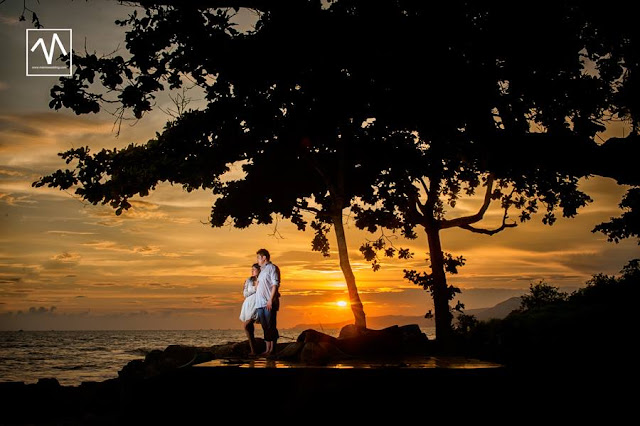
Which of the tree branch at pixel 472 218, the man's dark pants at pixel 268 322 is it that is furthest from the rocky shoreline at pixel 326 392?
the tree branch at pixel 472 218

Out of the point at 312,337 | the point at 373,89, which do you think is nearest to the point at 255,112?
the point at 373,89

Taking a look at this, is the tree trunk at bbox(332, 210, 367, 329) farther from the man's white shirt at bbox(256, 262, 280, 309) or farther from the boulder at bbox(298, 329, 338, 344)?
the man's white shirt at bbox(256, 262, 280, 309)

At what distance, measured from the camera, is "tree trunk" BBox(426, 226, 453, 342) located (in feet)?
74.5

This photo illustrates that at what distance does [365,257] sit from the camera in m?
26.3

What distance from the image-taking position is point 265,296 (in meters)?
13.6

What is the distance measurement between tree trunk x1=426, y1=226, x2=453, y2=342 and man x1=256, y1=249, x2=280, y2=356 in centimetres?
1108

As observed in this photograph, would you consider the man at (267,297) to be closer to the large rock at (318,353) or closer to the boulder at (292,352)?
the boulder at (292,352)

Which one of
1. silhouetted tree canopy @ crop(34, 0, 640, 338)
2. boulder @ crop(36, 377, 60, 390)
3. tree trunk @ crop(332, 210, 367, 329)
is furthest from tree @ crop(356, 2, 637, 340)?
boulder @ crop(36, 377, 60, 390)

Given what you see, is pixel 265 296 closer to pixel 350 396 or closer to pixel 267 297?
pixel 267 297

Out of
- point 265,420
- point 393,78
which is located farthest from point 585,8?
point 265,420

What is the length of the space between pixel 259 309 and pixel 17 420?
776 centimetres

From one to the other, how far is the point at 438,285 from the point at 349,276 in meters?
7.52

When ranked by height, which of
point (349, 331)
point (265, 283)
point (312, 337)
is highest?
point (265, 283)

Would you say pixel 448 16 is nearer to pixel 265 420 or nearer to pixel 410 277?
pixel 265 420
